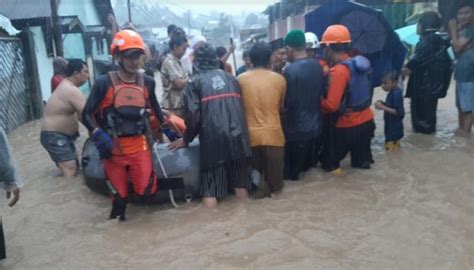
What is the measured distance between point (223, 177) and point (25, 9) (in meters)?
11.5

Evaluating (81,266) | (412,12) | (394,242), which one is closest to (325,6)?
(394,242)

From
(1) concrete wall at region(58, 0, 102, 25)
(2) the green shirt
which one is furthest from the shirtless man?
(1) concrete wall at region(58, 0, 102, 25)

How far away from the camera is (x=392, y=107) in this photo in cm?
621

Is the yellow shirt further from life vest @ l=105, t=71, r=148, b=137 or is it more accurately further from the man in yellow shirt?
life vest @ l=105, t=71, r=148, b=137

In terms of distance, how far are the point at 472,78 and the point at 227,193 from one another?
166 inches

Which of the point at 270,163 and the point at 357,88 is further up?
the point at 357,88

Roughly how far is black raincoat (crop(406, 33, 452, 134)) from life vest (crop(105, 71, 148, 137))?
15.1 ft

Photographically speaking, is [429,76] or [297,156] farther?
[429,76]

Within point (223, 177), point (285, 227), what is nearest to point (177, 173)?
point (223, 177)

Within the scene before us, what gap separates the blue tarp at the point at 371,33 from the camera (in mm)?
6121

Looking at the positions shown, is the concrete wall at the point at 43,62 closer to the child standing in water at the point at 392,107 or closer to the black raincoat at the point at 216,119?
the black raincoat at the point at 216,119

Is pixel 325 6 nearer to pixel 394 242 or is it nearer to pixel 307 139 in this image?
pixel 307 139

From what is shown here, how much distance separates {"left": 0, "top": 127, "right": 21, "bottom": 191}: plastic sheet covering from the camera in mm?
3201

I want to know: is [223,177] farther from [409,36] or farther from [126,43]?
[409,36]
